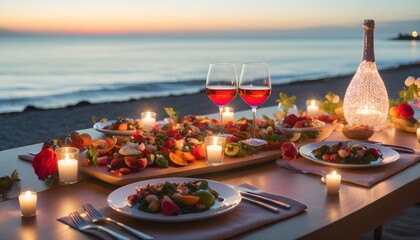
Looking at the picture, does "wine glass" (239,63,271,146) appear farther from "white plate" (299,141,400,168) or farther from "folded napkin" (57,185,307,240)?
"folded napkin" (57,185,307,240)

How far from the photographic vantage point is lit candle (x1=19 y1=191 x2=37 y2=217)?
1239 mm

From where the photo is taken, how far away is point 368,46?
216 centimetres

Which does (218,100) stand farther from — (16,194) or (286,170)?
(16,194)

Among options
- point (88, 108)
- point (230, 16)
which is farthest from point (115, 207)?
point (230, 16)

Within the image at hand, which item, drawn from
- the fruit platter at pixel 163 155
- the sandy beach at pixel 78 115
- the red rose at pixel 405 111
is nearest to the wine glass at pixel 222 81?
the fruit platter at pixel 163 155

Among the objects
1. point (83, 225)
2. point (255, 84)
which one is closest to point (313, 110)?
point (255, 84)

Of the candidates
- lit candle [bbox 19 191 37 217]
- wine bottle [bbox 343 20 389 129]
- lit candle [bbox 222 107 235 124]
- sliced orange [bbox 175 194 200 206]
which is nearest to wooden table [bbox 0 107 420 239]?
lit candle [bbox 19 191 37 217]

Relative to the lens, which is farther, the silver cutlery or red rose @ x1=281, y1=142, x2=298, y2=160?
red rose @ x1=281, y1=142, x2=298, y2=160

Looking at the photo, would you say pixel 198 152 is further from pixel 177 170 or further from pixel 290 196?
pixel 290 196

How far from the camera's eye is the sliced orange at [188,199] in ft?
3.94

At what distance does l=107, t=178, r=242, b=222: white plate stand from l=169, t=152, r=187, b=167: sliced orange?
7.5 inches

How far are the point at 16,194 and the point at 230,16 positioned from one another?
2557cm

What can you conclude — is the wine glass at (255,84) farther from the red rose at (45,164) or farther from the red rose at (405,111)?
the red rose at (405,111)

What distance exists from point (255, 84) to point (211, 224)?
79cm
